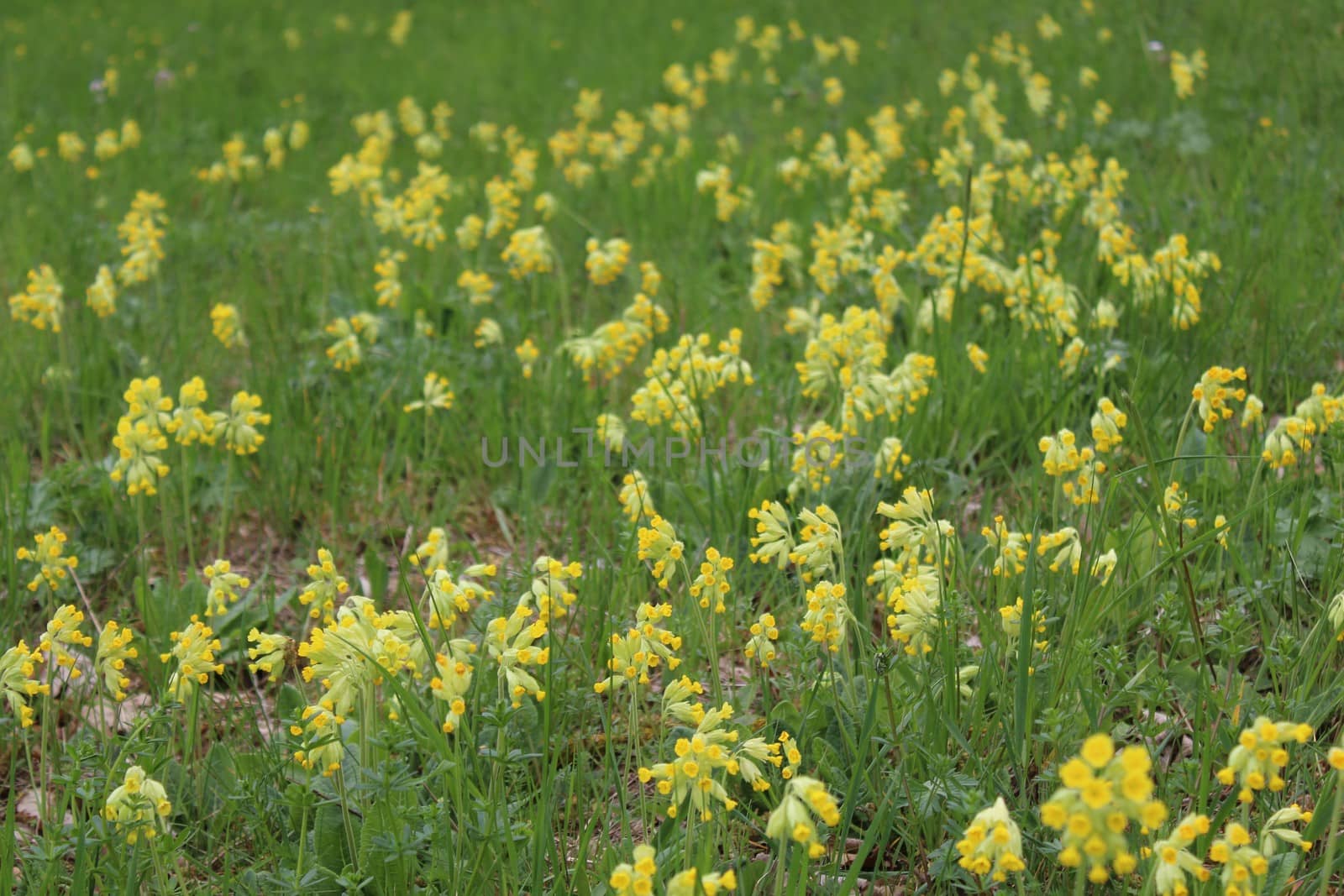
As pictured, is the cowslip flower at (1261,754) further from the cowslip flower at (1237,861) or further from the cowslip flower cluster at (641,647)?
the cowslip flower cluster at (641,647)

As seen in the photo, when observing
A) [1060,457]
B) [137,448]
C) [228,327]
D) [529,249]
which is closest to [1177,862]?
[1060,457]

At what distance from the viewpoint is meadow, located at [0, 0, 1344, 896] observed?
87.0 inches

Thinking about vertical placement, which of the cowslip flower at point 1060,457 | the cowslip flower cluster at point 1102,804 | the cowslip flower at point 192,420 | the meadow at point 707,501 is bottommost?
the meadow at point 707,501

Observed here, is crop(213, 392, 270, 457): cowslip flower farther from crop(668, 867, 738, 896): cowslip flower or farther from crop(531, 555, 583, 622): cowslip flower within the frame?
crop(668, 867, 738, 896): cowslip flower

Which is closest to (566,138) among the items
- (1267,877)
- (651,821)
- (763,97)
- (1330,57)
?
(763,97)

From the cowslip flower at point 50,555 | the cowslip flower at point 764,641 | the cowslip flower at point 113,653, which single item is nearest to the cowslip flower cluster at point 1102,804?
the cowslip flower at point 764,641

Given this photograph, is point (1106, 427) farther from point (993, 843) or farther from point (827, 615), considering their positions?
point (993, 843)

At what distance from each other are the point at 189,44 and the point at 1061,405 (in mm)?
10257

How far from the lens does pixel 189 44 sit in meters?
11.5

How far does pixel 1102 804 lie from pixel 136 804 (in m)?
1.51

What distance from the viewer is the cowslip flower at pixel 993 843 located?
1751mm

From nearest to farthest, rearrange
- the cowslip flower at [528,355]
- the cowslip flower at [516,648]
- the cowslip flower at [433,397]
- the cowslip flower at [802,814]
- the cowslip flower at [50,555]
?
1. the cowslip flower at [802,814]
2. the cowslip flower at [516,648]
3. the cowslip flower at [50,555]
4. the cowslip flower at [433,397]
5. the cowslip flower at [528,355]

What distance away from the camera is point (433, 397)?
4090 mm

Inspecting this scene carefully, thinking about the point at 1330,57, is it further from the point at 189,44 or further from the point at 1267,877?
the point at 189,44
